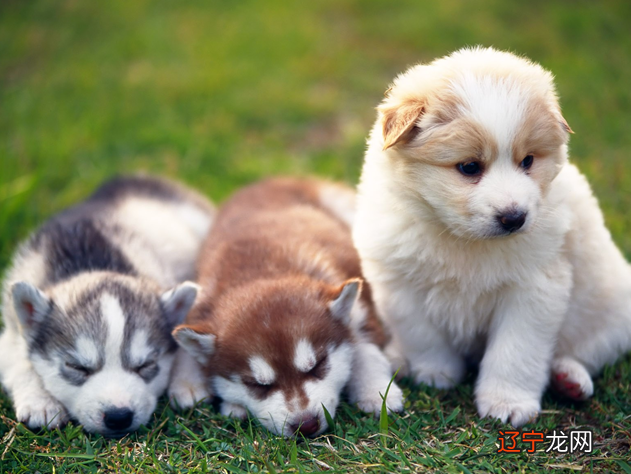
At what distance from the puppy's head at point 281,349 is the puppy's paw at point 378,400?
160 millimetres

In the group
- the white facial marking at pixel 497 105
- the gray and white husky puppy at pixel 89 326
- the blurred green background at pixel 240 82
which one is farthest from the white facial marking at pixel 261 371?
the blurred green background at pixel 240 82

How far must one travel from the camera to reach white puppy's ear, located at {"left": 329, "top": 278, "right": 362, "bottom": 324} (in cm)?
388

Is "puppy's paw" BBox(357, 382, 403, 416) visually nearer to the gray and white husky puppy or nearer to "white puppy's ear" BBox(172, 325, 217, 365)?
"white puppy's ear" BBox(172, 325, 217, 365)

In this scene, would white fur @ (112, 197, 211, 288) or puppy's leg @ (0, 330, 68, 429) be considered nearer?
puppy's leg @ (0, 330, 68, 429)

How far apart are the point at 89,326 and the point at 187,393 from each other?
2.39 feet

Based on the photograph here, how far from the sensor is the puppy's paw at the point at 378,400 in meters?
3.86

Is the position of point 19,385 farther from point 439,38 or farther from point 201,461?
point 439,38

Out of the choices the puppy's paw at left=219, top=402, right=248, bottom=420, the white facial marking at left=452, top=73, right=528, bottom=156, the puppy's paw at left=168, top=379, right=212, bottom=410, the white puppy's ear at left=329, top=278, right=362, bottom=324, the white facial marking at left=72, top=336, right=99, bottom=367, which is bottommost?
the puppy's paw at left=168, top=379, right=212, bottom=410

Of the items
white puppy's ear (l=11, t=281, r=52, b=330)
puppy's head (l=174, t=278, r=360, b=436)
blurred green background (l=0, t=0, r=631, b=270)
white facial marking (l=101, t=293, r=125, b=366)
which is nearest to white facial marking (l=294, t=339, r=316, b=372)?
puppy's head (l=174, t=278, r=360, b=436)

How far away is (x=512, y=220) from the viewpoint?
3.22 meters

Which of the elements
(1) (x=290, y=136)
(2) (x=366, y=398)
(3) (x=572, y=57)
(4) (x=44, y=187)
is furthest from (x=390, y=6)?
(2) (x=366, y=398)

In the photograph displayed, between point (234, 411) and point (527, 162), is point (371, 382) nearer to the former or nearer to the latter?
point (234, 411)

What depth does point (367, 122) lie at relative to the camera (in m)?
8.14

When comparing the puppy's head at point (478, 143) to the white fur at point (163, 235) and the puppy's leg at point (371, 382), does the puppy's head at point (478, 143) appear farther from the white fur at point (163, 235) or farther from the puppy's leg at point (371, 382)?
the white fur at point (163, 235)
